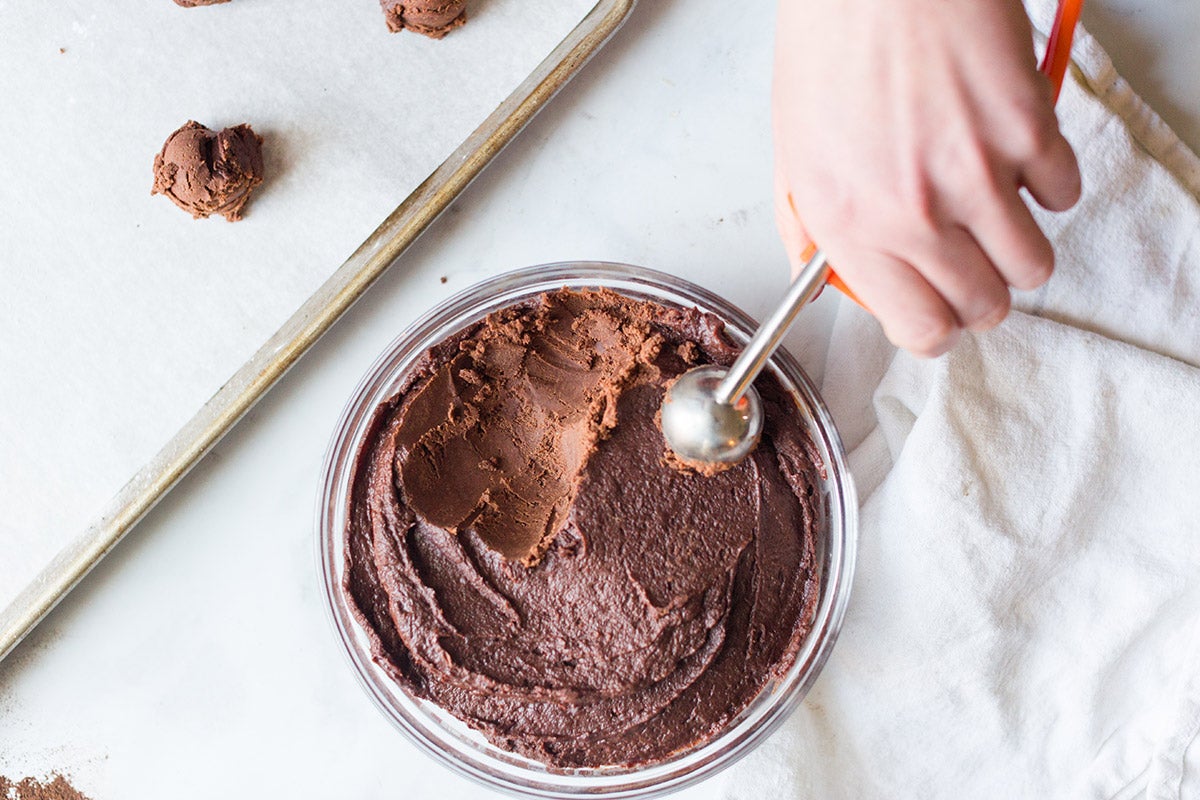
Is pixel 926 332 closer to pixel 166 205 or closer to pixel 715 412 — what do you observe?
pixel 715 412

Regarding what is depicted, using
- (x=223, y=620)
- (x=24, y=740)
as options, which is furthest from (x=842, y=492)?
(x=24, y=740)

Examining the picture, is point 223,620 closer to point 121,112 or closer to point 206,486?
point 206,486

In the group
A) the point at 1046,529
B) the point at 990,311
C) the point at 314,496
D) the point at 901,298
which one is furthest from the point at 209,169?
the point at 1046,529

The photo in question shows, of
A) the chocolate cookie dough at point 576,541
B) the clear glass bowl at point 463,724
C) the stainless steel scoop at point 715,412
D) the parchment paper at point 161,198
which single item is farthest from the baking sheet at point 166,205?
the stainless steel scoop at point 715,412

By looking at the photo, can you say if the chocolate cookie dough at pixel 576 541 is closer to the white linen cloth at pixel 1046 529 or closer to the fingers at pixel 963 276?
the white linen cloth at pixel 1046 529

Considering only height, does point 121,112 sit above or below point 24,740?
above

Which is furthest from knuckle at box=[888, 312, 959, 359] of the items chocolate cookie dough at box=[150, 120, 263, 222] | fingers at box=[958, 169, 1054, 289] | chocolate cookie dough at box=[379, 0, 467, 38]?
chocolate cookie dough at box=[150, 120, 263, 222]
